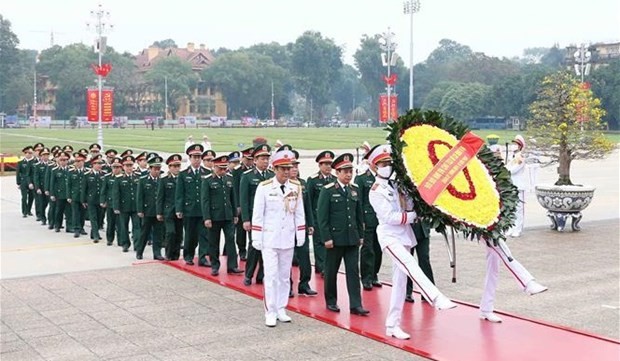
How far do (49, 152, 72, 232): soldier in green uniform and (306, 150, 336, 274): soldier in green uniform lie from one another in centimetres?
562

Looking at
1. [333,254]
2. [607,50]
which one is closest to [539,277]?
[333,254]

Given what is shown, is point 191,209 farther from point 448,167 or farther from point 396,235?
point 448,167

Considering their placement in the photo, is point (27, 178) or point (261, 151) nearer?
point (261, 151)

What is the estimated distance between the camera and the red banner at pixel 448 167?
622cm

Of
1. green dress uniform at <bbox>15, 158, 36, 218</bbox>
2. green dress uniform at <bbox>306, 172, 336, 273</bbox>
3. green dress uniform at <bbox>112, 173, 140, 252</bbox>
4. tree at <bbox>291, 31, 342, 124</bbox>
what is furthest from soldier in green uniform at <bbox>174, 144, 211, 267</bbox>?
tree at <bbox>291, 31, 342, 124</bbox>

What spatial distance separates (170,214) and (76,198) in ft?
10.2

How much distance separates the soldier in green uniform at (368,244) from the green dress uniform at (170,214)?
2.72m

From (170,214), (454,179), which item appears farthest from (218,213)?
(454,179)

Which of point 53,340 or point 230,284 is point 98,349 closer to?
point 53,340

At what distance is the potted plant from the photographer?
42.1 ft

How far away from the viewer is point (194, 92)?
93.5 m

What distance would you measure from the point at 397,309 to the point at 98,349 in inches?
98.4

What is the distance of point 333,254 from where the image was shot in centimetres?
739

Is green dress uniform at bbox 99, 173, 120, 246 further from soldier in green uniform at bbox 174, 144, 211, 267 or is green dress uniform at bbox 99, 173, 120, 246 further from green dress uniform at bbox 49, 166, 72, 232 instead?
soldier in green uniform at bbox 174, 144, 211, 267
